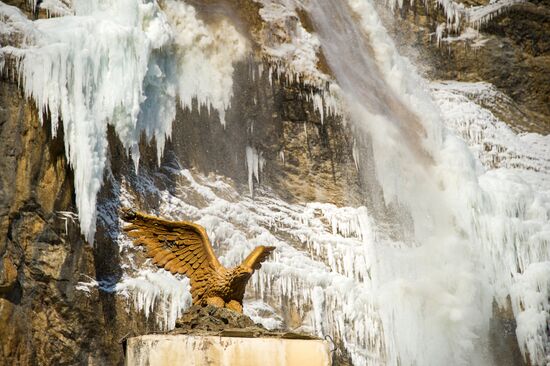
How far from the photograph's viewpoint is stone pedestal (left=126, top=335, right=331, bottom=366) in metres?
7.12

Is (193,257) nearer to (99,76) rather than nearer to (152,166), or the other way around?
(99,76)

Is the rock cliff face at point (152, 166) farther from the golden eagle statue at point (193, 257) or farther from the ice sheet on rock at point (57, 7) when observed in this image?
the golden eagle statue at point (193, 257)

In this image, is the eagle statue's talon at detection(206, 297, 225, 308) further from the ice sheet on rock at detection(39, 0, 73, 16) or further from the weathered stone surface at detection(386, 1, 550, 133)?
the weathered stone surface at detection(386, 1, 550, 133)

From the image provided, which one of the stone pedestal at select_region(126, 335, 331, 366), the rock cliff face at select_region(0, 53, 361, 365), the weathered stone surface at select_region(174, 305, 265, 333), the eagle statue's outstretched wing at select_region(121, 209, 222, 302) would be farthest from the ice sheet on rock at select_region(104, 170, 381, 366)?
the stone pedestal at select_region(126, 335, 331, 366)

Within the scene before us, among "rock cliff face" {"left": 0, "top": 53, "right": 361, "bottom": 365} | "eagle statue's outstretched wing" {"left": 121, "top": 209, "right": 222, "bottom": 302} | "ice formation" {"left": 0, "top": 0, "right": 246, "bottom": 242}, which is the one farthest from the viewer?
"ice formation" {"left": 0, "top": 0, "right": 246, "bottom": 242}

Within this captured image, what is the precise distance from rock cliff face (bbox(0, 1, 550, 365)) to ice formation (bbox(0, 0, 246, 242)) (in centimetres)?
21

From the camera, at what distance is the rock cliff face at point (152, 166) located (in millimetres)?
11891

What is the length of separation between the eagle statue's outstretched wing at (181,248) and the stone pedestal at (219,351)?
5.30ft

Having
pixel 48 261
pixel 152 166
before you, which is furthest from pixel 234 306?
pixel 152 166

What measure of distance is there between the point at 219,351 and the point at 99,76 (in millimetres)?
6550

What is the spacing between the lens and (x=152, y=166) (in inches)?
568

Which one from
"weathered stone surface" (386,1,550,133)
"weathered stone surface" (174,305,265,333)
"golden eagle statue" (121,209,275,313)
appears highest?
"weathered stone surface" (386,1,550,133)

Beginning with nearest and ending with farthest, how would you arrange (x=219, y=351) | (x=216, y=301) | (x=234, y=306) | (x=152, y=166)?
(x=219, y=351)
(x=216, y=301)
(x=234, y=306)
(x=152, y=166)

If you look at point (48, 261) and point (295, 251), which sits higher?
point (295, 251)
